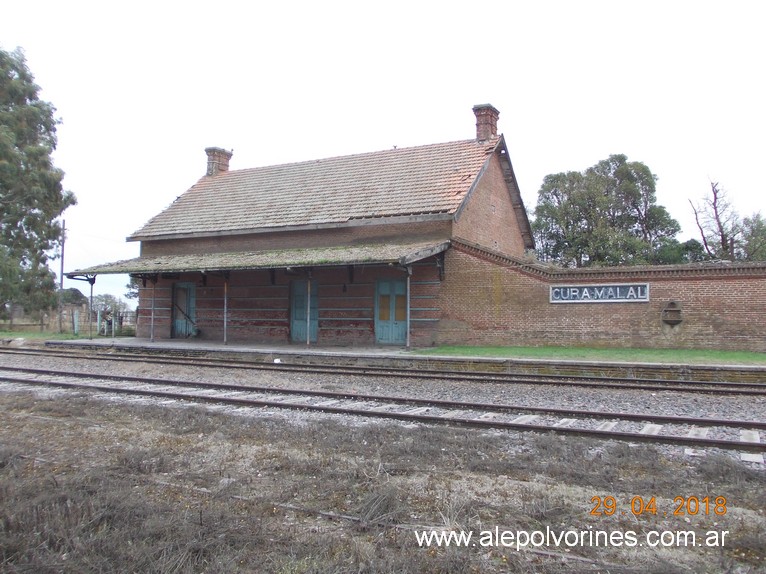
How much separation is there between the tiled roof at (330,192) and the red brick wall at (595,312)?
A: 2.82 metres

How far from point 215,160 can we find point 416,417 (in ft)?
85.8

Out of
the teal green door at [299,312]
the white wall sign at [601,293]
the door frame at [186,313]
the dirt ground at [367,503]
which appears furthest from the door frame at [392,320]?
the dirt ground at [367,503]

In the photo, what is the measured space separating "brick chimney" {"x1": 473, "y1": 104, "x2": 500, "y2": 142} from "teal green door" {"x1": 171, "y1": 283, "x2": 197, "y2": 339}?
1338cm

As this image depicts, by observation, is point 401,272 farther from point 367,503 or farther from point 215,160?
point 215,160

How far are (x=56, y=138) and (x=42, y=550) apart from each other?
43913 millimetres

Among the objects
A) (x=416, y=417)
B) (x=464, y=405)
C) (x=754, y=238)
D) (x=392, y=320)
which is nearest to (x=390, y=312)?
(x=392, y=320)

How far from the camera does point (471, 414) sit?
7918 mm

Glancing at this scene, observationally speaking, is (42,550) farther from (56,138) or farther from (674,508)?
(56,138)

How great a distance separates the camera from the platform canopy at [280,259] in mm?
17109

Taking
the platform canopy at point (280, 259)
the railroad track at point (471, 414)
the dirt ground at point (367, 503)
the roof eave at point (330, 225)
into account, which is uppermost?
the roof eave at point (330, 225)

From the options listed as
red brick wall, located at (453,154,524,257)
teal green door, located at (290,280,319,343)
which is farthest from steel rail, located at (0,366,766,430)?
red brick wall, located at (453,154,524,257)

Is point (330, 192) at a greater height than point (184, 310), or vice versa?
point (330, 192)

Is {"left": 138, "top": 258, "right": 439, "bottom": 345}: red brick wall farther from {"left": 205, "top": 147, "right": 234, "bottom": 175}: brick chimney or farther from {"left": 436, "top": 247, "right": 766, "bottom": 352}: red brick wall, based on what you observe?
{"left": 205, "top": 147, "right": 234, "bottom": 175}: brick chimney

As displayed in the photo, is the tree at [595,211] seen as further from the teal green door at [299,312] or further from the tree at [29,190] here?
the tree at [29,190]
